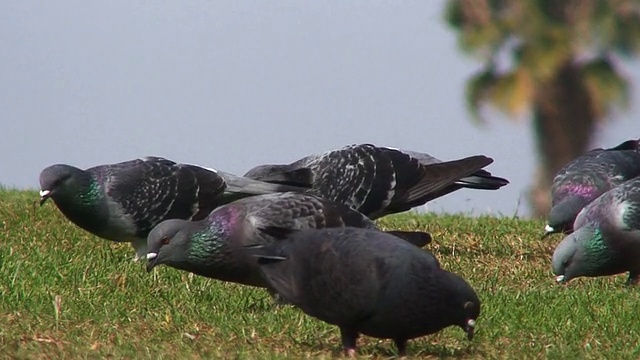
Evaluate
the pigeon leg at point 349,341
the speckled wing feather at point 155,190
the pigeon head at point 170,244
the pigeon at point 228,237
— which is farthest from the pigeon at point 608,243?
the pigeon leg at point 349,341

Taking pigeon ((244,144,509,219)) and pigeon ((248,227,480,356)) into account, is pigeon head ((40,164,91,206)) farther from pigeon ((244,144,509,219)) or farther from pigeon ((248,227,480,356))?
pigeon ((248,227,480,356))

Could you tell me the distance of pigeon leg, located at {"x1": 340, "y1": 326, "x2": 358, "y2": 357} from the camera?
5.30 metres

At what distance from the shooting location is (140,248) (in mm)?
8719

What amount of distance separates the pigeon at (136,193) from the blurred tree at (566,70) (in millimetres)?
11497

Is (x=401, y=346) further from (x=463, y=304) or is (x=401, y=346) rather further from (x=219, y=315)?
(x=219, y=315)

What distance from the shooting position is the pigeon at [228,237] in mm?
6527

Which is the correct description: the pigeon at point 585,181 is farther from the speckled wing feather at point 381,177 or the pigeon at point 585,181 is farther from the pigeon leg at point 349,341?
the pigeon leg at point 349,341

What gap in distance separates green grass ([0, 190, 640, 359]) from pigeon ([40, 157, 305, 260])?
0.30 metres

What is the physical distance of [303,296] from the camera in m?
5.30

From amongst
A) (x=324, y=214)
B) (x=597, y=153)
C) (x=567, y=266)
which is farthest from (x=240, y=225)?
(x=597, y=153)

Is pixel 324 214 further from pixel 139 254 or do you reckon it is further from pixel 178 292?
pixel 139 254

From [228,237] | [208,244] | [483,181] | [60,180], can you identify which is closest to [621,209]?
[483,181]

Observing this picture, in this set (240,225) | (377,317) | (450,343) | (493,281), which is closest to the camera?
(377,317)

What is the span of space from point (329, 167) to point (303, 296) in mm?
3707
